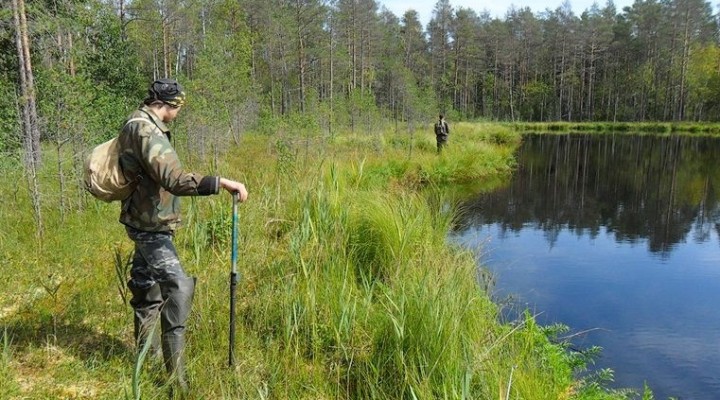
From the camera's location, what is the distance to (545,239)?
31.9 feet

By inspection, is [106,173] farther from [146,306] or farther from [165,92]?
[146,306]

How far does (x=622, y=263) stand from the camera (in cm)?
824

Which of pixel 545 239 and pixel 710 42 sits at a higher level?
pixel 710 42

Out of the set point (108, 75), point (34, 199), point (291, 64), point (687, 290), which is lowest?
point (687, 290)

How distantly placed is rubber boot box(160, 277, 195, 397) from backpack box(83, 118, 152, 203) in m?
0.58

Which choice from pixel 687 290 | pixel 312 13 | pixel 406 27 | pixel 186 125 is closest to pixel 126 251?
pixel 687 290

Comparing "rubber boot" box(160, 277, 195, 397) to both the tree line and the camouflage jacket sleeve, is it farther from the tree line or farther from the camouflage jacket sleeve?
the tree line

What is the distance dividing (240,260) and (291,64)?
113ft

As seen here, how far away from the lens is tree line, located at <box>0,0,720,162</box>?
17859 mm

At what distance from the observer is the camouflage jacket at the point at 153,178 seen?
2.71m

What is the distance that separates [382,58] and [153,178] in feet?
158

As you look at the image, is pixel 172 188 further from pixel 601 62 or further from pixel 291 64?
pixel 601 62

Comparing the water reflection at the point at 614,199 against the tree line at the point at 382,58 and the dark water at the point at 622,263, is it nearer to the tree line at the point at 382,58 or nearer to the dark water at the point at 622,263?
the dark water at the point at 622,263

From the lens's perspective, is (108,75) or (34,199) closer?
(34,199)
